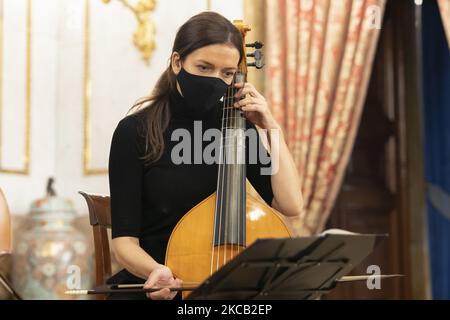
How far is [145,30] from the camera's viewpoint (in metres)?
3.47

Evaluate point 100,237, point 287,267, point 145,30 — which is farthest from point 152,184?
point 145,30

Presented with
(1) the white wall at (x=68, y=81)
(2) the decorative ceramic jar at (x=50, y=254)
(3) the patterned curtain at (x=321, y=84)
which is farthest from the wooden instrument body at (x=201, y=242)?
(1) the white wall at (x=68, y=81)

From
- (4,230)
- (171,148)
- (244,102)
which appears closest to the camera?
(244,102)

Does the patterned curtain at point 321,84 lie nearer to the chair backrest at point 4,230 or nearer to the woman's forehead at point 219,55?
the chair backrest at point 4,230

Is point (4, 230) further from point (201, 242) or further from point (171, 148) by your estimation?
point (201, 242)

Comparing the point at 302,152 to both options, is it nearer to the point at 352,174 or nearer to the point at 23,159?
the point at 352,174

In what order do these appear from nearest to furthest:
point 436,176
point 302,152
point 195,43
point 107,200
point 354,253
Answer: point 354,253 < point 195,43 < point 107,200 < point 302,152 < point 436,176

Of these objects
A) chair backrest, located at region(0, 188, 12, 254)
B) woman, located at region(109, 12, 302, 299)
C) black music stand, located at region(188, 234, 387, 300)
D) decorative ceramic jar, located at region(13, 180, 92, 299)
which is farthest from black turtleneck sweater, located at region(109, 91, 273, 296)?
decorative ceramic jar, located at region(13, 180, 92, 299)

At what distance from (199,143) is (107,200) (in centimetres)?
31

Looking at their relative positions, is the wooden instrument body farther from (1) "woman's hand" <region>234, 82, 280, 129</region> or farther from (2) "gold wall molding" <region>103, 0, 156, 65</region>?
(2) "gold wall molding" <region>103, 0, 156, 65</region>

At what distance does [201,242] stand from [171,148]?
1.06ft

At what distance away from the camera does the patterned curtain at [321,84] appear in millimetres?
3186

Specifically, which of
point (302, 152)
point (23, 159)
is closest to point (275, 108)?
point (302, 152)

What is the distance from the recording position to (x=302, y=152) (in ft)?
10.5
